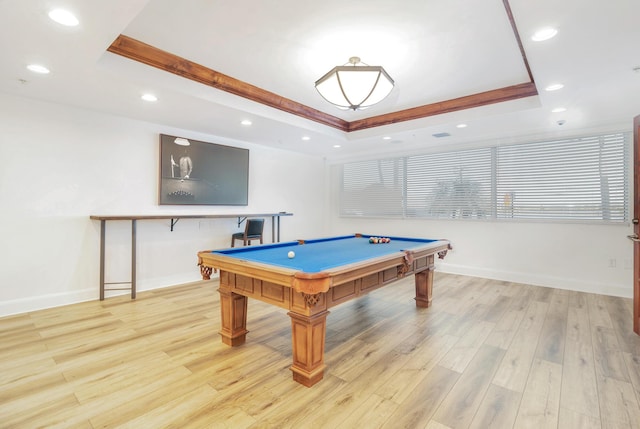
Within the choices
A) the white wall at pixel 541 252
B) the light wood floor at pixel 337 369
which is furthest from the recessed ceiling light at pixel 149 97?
the white wall at pixel 541 252

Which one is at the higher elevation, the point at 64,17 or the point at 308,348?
the point at 64,17

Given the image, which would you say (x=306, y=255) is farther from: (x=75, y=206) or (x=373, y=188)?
(x=373, y=188)

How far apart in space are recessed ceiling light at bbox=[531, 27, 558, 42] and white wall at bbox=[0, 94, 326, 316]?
427cm

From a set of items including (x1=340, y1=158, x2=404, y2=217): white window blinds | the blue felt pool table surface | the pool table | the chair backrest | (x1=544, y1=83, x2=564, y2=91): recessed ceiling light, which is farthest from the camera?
(x1=340, y1=158, x2=404, y2=217): white window blinds

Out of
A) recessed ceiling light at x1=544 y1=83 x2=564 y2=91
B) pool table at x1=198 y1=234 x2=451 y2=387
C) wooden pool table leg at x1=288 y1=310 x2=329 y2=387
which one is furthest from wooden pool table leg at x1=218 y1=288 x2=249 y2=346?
recessed ceiling light at x1=544 y1=83 x2=564 y2=91

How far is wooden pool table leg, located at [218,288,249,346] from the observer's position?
8.45 ft

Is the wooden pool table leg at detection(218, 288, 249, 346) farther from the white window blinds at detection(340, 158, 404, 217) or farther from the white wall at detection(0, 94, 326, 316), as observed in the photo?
the white window blinds at detection(340, 158, 404, 217)

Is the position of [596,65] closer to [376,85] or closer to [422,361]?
[376,85]

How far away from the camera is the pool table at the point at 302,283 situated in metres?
2.00

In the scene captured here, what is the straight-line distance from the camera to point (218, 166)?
499cm

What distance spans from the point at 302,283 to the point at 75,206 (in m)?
3.39

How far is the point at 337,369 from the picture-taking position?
2250 millimetres

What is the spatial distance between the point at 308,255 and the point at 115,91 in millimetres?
2568

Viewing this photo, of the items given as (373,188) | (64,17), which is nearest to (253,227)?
(373,188)
